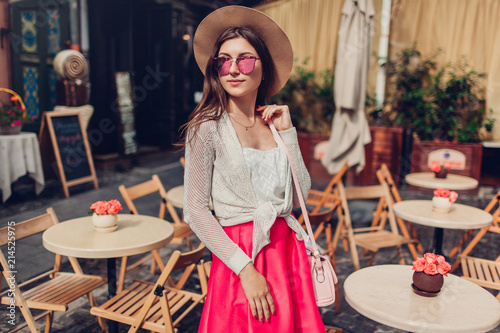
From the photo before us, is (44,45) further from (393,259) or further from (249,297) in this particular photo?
(249,297)

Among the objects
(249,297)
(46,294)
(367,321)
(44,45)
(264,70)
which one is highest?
(44,45)

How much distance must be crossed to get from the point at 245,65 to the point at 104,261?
10.2ft

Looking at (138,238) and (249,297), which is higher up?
(249,297)

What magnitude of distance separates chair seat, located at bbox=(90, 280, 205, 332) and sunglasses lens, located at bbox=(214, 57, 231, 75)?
1.42 m

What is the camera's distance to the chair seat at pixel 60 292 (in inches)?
91.1

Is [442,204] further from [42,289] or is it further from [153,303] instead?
[42,289]

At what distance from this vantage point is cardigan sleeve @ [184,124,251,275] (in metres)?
1.32

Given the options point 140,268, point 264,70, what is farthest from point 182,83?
point 264,70

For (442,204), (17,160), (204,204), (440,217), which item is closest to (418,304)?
(204,204)

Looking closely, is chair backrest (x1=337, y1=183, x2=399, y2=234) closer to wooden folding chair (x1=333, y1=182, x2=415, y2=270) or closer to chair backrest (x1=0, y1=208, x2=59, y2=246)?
wooden folding chair (x1=333, y1=182, x2=415, y2=270)

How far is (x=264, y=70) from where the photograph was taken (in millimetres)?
1572

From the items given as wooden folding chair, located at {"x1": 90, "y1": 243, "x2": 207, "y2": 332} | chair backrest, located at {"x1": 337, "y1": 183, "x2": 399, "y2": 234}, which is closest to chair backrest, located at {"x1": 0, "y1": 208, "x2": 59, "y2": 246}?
wooden folding chair, located at {"x1": 90, "y1": 243, "x2": 207, "y2": 332}

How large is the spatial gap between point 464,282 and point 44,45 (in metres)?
6.71

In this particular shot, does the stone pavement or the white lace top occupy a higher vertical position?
the white lace top
